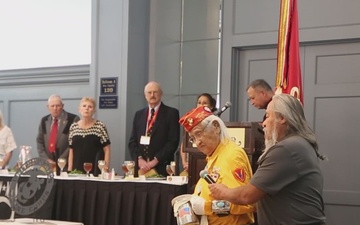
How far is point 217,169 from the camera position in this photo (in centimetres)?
258

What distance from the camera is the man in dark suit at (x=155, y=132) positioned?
532 centimetres

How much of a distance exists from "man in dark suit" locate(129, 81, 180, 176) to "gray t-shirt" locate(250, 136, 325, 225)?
295 cm

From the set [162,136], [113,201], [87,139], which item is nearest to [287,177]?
[113,201]

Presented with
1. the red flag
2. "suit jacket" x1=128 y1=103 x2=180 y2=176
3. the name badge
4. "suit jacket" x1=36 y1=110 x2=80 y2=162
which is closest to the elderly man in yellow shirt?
the red flag

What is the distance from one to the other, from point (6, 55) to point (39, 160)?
15.8 feet

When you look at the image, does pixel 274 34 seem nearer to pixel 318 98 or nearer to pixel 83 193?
pixel 318 98

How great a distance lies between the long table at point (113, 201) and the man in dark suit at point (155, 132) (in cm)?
92

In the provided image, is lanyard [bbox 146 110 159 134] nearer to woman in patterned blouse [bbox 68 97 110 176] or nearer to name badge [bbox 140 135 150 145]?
name badge [bbox 140 135 150 145]

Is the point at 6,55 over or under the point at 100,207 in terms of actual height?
over

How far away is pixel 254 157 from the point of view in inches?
143

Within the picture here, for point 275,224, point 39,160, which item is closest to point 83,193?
point 39,160

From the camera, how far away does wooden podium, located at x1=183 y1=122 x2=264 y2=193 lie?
3582mm

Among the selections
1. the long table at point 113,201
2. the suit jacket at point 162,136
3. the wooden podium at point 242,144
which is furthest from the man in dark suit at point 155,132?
the wooden podium at point 242,144

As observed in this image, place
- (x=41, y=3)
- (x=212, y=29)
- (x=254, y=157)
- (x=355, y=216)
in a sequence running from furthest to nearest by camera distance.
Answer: (x=41, y=3) < (x=212, y=29) < (x=355, y=216) < (x=254, y=157)
